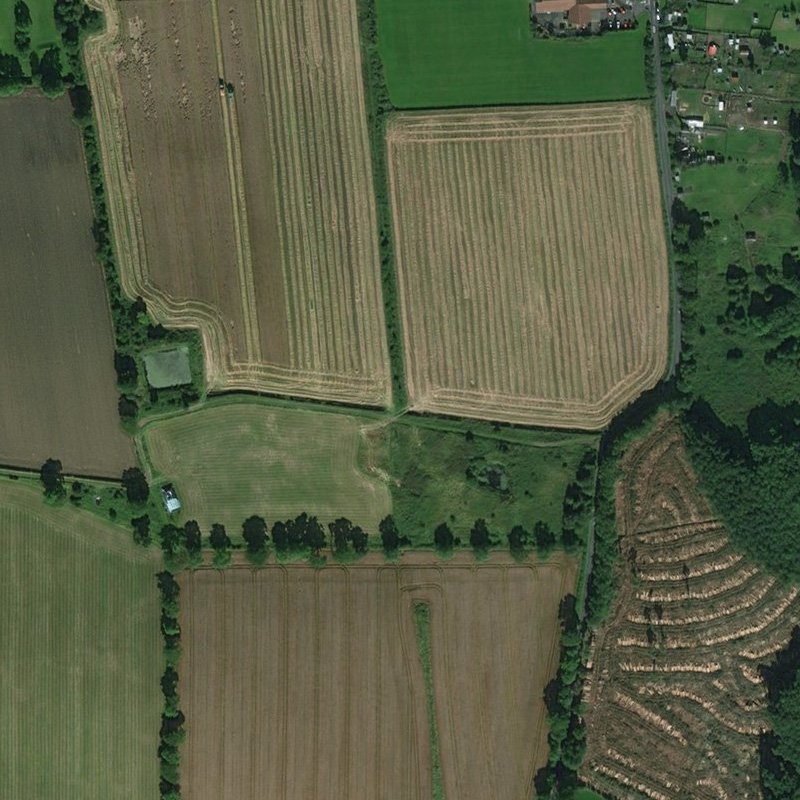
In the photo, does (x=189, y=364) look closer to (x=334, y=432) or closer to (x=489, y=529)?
(x=334, y=432)

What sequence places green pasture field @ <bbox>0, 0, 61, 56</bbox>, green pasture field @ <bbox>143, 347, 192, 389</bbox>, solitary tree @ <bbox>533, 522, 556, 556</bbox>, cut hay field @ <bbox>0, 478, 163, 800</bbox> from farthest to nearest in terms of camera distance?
cut hay field @ <bbox>0, 478, 163, 800</bbox> → green pasture field @ <bbox>0, 0, 61, 56</bbox> → green pasture field @ <bbox>143, 347, 192, 389</bbox> → solitary tree @ <bbox>533, 522, 556, 556</bbox>

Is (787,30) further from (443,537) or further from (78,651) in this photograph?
(78,651)

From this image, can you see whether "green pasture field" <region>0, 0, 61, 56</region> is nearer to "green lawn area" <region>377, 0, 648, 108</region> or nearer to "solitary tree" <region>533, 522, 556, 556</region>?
"green lawn area" <region>377, 0, 648, 108</region>

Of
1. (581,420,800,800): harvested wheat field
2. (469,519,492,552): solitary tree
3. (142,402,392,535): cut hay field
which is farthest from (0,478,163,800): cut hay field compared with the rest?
(581,420,800,800): harvested wheat field

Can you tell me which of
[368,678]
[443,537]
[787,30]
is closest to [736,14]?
[787,30]

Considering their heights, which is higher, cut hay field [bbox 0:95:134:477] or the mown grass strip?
cut hay field [bbox 0:95:134:477]

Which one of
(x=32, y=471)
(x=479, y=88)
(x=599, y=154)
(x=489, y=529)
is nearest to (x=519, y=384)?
(x=489, y=529)
